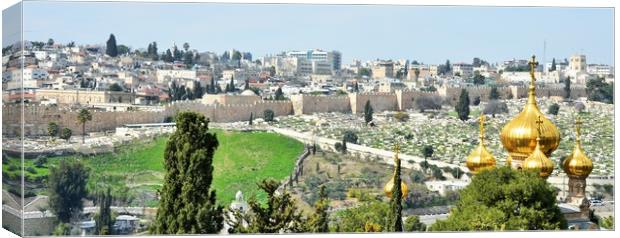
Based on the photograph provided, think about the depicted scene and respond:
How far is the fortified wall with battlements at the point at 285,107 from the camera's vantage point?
23.7m

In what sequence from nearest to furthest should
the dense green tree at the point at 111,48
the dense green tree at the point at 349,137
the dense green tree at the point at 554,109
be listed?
the dense green tree at the point at 111,48 < the dense green tree at the point at 349,137 < the dense green tree at the point at 554,109

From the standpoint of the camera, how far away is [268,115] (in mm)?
28375

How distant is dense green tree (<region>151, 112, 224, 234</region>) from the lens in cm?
924

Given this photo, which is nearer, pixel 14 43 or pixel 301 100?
pixel 14 43

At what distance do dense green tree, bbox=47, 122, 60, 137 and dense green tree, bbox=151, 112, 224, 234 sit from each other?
11.3m

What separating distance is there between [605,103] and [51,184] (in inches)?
524

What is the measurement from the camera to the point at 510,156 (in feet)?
37.4

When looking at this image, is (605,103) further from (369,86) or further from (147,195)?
(147,195)

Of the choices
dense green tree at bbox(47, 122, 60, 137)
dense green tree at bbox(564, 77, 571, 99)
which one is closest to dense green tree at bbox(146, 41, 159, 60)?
dense green tree at bbox(47, 122, 60, 137)

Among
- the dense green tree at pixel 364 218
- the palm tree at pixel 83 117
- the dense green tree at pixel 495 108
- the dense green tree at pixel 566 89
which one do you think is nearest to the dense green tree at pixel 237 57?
the palm tree at pixel 83 117

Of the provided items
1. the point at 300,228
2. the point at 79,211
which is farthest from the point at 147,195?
the point at 300,228

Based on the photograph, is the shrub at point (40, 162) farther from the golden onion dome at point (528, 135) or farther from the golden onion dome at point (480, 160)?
the golden onion dome at point (528, 135)

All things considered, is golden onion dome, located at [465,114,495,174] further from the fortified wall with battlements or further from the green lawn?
the fortified wall with battlements

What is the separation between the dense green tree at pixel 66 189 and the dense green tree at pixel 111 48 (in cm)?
246
